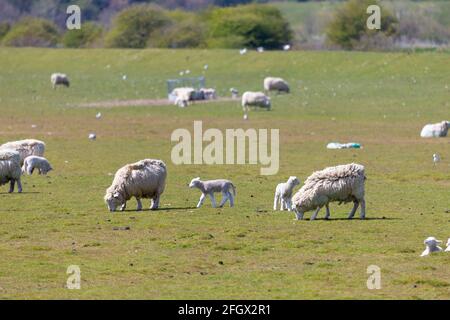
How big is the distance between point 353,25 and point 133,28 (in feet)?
57.1

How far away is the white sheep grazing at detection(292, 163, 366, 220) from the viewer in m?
19.3

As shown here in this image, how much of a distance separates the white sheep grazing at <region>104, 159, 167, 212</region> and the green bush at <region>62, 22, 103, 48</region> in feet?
226

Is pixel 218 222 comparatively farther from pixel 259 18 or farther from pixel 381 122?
pixel 259 18

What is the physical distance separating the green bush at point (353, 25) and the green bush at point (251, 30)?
468cm

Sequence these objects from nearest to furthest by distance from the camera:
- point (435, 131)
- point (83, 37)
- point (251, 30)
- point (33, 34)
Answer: point (435, 131), point (251, 30), point (83, 37), point (33, 34)

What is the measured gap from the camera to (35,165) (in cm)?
2678

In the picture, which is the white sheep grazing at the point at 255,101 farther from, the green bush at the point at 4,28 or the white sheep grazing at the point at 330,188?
the green bush at the point at 4,28

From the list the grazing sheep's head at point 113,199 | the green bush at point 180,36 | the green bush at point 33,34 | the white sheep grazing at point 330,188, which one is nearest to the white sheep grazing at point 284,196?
the white sheep grazing at point 330,188

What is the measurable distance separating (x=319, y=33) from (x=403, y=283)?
93144mm

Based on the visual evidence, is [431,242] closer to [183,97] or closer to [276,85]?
[183,97]

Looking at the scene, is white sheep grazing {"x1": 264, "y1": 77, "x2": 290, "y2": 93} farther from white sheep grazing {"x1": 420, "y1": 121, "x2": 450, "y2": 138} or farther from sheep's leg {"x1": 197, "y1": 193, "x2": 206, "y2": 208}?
sheep's leg {"x1": 197, "y1": 193, "x2": 206, "y2": 208}

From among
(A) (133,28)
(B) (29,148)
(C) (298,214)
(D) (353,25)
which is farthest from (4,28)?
(C) (298,214)

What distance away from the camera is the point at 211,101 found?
52.1 m

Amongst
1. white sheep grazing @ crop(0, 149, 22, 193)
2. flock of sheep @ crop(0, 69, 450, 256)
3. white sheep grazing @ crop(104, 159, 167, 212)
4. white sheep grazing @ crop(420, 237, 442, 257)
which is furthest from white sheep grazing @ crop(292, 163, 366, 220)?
white sheep grazing @ crop(0, 149, 22, 193)
